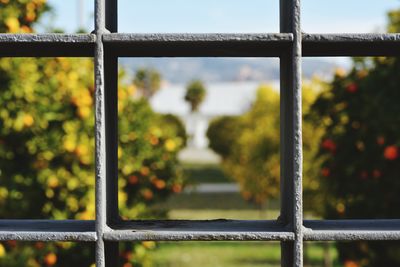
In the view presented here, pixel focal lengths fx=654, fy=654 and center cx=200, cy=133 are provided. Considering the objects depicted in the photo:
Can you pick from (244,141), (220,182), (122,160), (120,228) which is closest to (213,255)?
(244,141)

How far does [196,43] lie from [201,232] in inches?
19.4

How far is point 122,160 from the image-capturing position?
234 inches

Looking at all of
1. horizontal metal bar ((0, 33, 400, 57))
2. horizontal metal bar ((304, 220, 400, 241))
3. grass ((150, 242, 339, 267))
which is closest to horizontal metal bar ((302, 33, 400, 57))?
horizontal metal bar ((0, 33, 400, 57))

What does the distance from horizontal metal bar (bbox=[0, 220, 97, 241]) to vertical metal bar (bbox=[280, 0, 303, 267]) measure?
52cm

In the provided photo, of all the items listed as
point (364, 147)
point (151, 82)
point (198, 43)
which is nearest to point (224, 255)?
point (364, 147)

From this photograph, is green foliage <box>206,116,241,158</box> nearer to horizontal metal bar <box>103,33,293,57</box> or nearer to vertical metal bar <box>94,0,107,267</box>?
horizontal metal bar <box>103,33,293,57</box>

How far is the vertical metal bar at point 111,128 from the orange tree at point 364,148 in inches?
134

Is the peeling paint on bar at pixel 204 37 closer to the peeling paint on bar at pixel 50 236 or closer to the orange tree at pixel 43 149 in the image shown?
the peeling paint on bar at pixel 50 236

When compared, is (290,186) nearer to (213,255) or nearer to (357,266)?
(357,266)

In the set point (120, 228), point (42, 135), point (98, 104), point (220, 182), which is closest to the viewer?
point (98, 104)

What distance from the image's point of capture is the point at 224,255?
1028cm

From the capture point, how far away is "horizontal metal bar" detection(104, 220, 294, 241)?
5.55ft

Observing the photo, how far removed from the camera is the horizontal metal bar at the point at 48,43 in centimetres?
170

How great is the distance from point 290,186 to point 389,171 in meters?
3.49
